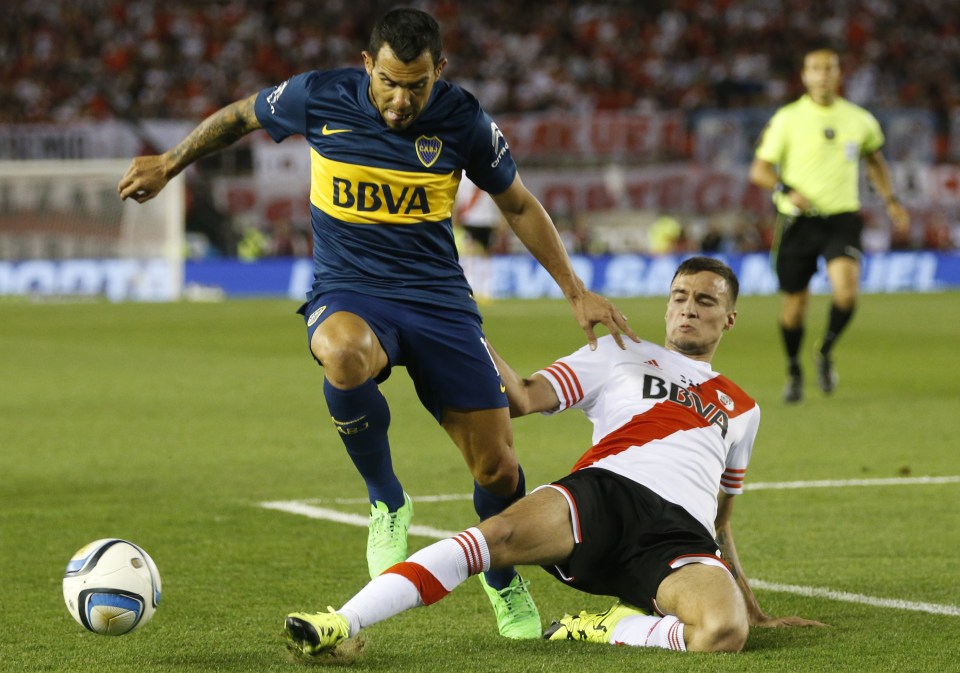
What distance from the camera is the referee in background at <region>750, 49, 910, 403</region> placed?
1127cm

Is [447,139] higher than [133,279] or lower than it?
higher

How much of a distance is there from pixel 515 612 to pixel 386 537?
589 mm

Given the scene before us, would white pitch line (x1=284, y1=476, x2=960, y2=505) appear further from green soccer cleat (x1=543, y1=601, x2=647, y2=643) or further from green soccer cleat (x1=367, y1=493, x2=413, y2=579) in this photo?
green soccer cleat (x1=543, y1=601, x2=647, y2=643)

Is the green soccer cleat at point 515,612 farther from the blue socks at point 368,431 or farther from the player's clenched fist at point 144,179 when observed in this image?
the player's clenched fist at point 144,179

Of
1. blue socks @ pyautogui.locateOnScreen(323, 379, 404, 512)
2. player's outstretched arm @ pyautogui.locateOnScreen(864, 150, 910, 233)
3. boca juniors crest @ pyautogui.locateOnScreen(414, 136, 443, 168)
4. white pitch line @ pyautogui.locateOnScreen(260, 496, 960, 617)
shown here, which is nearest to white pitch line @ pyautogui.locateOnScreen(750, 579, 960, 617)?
white pitch line @ pyautogui.locateOnScreen(260, 496, 960, 617)

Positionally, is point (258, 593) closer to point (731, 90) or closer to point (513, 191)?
point (513, 191)

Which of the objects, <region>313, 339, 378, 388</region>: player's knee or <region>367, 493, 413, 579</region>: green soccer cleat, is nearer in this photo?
<region>313, 339, 378, 388</region>: player's knee

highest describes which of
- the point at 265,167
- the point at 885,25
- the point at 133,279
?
the point at 885,25

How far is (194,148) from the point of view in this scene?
520cm

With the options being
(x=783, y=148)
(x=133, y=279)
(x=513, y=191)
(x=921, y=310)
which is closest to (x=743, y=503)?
(x=513, y=191)

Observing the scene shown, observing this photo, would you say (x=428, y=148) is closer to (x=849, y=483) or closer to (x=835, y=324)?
(x=849, y=483)

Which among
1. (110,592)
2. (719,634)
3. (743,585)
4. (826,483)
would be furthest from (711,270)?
(826,483)

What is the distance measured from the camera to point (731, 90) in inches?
1305

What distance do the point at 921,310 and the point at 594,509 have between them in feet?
59.2
